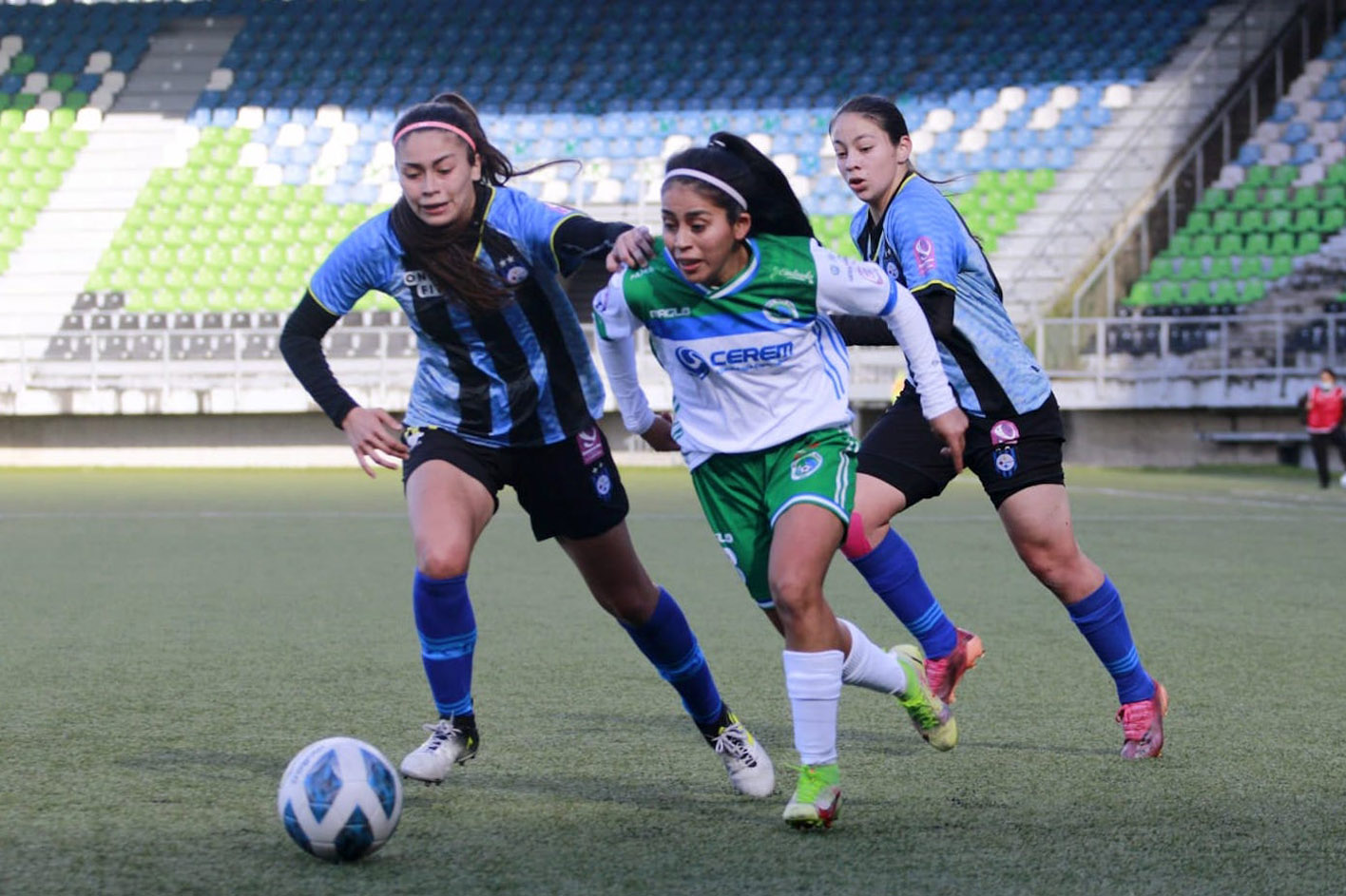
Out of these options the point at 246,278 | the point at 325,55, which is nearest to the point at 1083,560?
the point at 246,278

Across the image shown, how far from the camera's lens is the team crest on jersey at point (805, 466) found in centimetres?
429

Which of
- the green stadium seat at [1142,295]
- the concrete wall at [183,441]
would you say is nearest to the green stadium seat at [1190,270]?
the green stadium seat at [1142,295]

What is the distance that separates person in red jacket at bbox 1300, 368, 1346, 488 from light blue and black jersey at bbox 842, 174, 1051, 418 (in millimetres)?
15324

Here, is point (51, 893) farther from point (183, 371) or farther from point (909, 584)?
point (183, 371)

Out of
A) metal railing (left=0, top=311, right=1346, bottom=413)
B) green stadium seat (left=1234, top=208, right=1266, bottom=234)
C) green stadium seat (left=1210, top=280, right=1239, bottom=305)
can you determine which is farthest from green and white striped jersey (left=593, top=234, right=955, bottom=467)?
green stadium seat (left=1234, top=208, right=1266, bottom=234)

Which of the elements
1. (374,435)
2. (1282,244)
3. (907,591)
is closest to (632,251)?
(374,435)

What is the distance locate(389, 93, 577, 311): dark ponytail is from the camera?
4.52 metres

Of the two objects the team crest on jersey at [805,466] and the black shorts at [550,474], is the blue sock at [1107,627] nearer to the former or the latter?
the team crest on jersey at [805,466]

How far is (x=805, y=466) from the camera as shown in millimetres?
4297

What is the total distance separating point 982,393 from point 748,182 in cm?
118

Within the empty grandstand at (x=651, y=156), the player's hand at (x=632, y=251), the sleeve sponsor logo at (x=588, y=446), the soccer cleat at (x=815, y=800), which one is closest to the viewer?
the soccer cleat at (x=815, y=800)

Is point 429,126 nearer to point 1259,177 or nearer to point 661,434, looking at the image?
point 661,434

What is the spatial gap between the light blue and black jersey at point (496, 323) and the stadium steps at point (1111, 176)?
63.3 feet

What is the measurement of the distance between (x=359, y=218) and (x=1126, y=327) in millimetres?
12277
